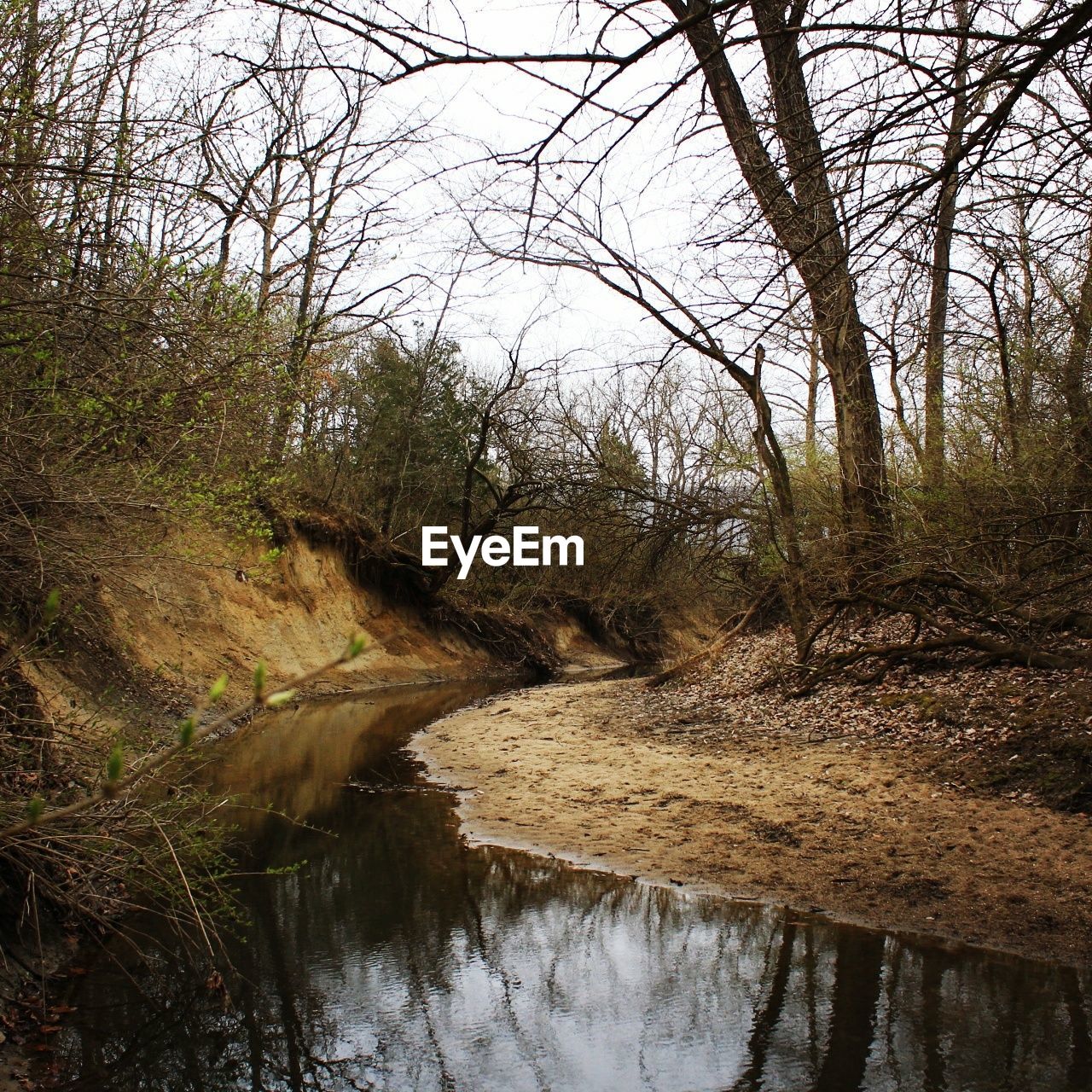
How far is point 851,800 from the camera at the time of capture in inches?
337

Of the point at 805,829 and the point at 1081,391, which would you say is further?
the point at 1081,391

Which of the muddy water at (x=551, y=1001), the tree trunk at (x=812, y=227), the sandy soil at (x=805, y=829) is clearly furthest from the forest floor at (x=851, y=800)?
the tree trunk at (x=812, y=227)

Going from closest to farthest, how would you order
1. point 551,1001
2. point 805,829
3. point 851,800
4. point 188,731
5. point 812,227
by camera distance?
1. point 188,731
2. point 551,1001
3. point 805,829
4. point 851,800
5. point 812,227

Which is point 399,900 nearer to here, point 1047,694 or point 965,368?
point 1047,694

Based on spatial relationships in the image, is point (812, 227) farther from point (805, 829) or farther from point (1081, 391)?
point (805, 829)

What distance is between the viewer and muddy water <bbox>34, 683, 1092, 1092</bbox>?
443 cm

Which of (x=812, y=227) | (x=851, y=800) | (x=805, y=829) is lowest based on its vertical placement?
(x=805, y=829)

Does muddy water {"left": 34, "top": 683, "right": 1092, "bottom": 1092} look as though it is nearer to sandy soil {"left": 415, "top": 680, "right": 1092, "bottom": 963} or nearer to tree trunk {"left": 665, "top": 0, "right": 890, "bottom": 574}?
sandy soil {"left": 415, "top": 680, "right": 1092, "bottom": 963}

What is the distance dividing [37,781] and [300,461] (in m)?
19.1

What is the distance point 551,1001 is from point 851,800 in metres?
4.32

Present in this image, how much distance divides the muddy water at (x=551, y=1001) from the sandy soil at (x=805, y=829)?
481 millimetres

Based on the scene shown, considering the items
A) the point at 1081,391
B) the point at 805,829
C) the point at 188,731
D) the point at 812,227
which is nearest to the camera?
the point at 188,731

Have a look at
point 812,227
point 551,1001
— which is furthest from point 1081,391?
point 551,1001

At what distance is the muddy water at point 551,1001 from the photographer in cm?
443
